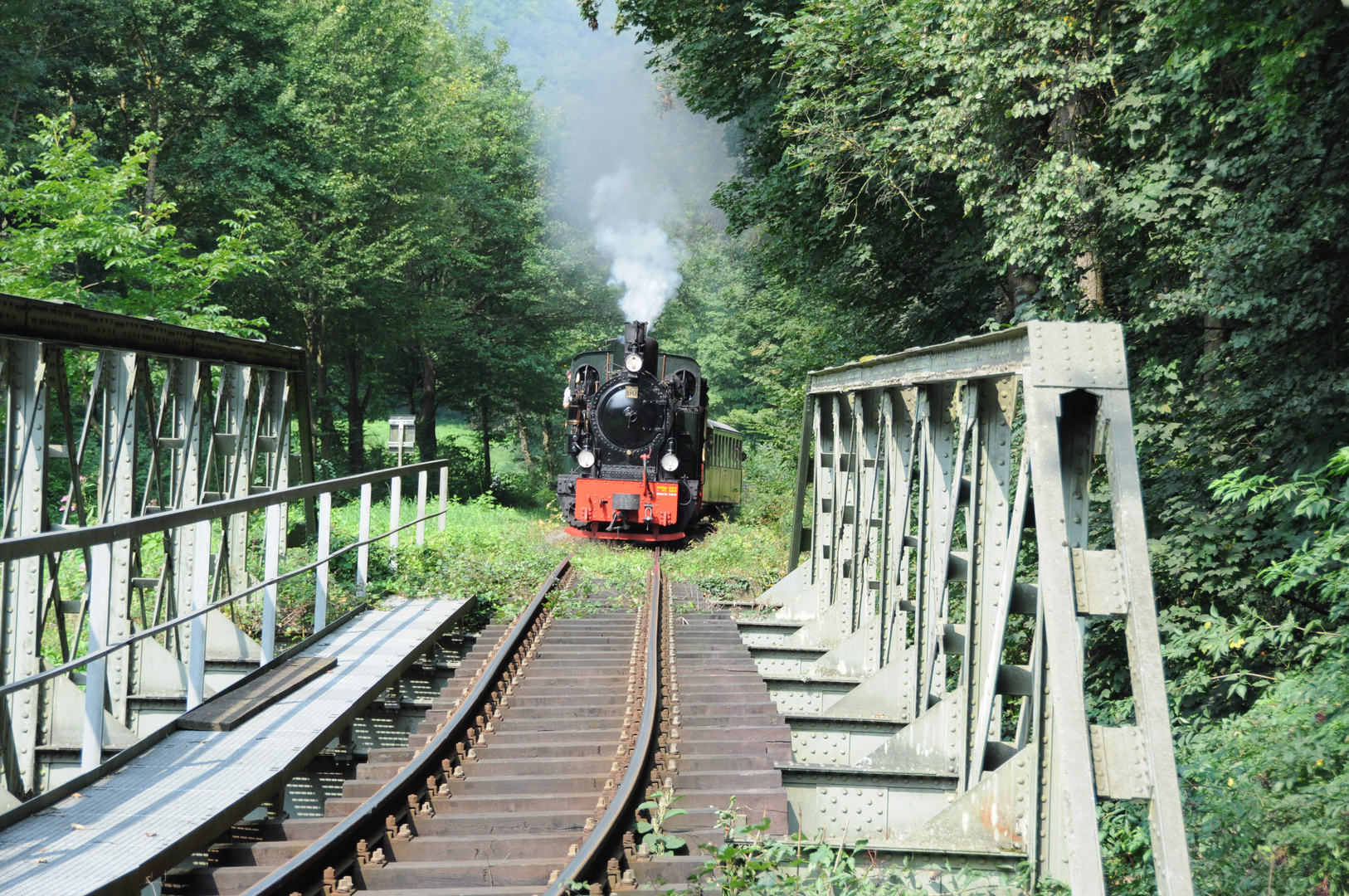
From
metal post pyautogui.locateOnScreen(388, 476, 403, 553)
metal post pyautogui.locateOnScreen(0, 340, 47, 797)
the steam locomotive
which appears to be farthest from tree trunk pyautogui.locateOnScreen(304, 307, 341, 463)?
metal post pyautogui.locateOnScreen(0, 340, 47, 797)

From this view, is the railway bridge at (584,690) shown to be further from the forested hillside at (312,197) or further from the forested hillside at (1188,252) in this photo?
the forested hillside at (312,197)

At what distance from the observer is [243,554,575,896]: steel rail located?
382cm

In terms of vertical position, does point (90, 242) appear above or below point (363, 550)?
above

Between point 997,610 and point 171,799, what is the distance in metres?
3.95

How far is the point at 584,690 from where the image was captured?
23.5 feet

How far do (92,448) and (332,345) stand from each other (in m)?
8.95

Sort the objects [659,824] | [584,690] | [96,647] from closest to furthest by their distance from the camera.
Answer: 1. [659,824]
2. [96,647]
3. [584,690]

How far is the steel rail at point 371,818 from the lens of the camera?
3824mm

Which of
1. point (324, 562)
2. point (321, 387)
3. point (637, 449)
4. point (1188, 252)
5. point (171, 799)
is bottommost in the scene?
point (171, 799)

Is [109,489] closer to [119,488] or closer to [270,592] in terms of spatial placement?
[119,488]

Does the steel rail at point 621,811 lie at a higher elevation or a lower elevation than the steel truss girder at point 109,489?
lower

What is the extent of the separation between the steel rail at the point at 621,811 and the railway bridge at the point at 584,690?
0.03m

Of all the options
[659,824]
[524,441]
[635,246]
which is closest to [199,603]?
[659,824]

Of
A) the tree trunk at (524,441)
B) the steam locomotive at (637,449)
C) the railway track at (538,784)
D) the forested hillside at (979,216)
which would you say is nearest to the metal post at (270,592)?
the railway track at (538,784)
